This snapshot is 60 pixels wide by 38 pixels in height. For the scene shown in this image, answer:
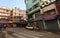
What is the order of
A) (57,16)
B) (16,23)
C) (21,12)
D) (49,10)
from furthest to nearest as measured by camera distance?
(21,12), (16,23), (49,10), (57,16)

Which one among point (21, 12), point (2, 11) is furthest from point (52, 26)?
point (21, 12)

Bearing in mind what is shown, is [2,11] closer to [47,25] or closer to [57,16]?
[47,25]

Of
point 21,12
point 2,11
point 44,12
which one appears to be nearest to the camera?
point 44,12

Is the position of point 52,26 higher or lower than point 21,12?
lower

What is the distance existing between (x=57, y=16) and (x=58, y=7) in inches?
100

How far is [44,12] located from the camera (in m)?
43.7

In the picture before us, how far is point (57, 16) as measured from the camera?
33.1m

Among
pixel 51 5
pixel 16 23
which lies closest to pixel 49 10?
pixel 51 5

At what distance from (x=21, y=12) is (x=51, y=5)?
331 feet

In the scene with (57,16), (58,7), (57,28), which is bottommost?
(57,28)

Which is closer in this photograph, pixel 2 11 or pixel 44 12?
pixel 44 12

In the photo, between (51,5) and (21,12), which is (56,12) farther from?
(21,12)

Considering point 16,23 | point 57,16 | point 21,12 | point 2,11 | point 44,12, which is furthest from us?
point 21,12

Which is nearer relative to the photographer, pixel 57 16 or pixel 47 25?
pixel 57 16
